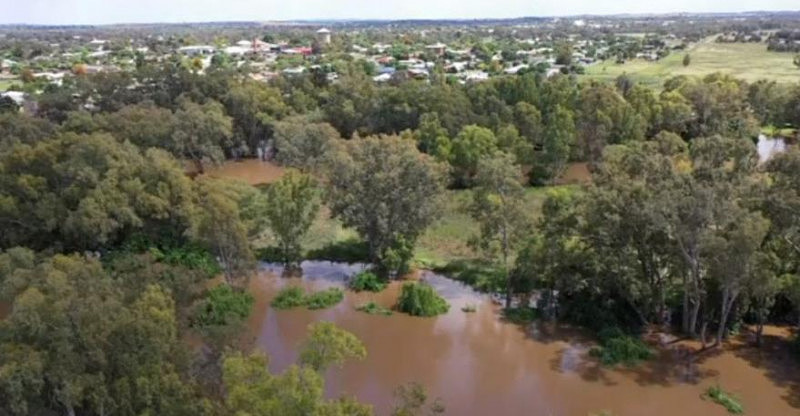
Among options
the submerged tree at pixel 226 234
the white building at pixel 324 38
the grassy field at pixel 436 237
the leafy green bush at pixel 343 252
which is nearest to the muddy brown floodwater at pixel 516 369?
the submerged tree at pixel 226 234

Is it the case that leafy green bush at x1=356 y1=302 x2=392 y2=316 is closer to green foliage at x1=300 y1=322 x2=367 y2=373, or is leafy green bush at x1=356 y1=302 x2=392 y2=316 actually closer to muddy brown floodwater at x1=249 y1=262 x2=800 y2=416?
muddy brown floodwater at x1=249 y1=262 x2=800 y2=416

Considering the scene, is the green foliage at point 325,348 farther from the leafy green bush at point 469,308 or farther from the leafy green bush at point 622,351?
the leafy green bush at point 469,308

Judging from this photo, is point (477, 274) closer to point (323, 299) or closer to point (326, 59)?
point (323, 299)

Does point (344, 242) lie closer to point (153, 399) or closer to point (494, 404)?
point (494, 404)

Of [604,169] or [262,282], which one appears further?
[262,282]

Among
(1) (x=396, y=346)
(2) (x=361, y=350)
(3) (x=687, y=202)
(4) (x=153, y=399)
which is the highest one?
(3) (x=687, y=202)

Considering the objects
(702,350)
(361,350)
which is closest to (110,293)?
(361,350)

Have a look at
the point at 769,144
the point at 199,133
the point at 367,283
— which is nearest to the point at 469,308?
the point at 367,283
